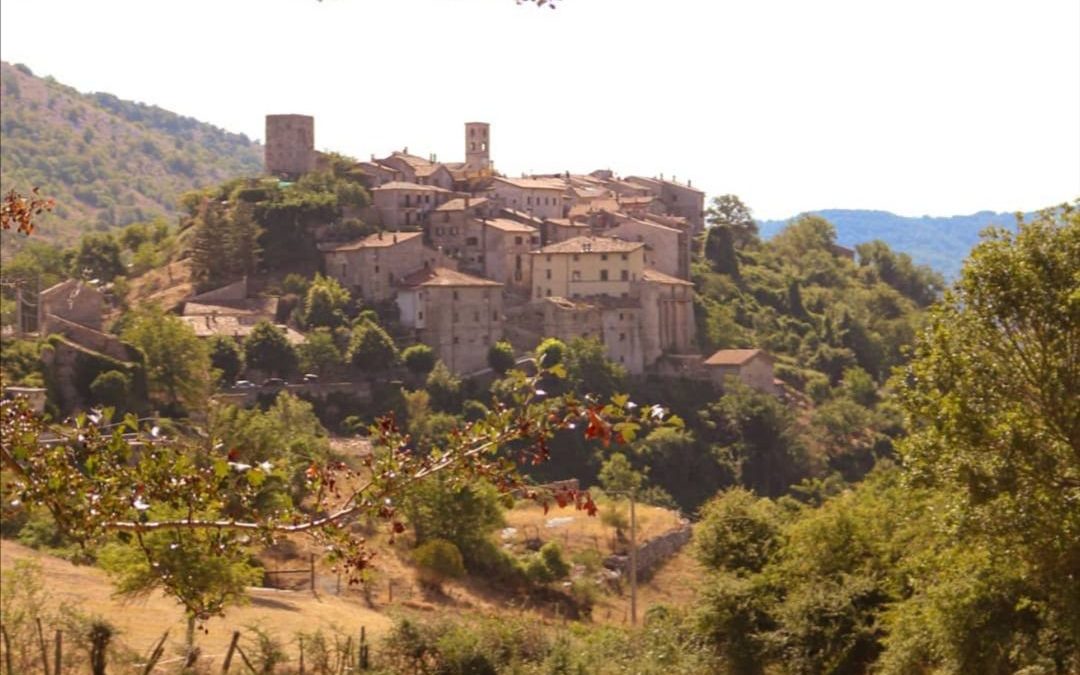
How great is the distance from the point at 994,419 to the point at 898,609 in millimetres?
3981

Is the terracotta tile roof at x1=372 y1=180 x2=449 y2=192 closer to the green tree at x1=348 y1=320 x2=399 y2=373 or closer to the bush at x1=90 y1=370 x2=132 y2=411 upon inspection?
the green tree at x1=348 y1=320 x2=399 y2=373

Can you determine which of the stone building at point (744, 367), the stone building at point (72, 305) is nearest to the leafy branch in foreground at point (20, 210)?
the stone building at point (72, 305)

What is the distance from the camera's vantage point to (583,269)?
60.8 m

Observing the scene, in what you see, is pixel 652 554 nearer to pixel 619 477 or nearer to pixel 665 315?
pixel 619 477

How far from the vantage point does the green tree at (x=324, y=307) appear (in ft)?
180

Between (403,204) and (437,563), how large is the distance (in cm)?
3104

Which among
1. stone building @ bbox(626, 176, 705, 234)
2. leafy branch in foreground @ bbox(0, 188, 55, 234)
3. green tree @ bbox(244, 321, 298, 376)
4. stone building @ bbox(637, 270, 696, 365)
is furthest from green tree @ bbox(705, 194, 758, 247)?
leafy branch in foreground @ bbox(0, 188, 55, 234)

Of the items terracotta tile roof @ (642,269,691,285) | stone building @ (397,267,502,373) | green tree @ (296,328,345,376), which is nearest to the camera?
green tree @ (296,328,345,376)

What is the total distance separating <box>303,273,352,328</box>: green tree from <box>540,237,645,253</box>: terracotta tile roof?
8.72 meters

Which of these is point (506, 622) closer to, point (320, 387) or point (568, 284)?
point (320, 387)

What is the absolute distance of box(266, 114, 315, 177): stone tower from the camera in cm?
6881

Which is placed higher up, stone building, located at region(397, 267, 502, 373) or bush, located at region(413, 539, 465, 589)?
stone building, located at region(397, 267, 502, 373)

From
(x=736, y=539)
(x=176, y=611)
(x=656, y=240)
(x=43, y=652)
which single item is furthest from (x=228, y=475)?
(x=656, y=240)

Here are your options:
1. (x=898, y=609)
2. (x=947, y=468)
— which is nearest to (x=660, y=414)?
(x=947, y=468)
